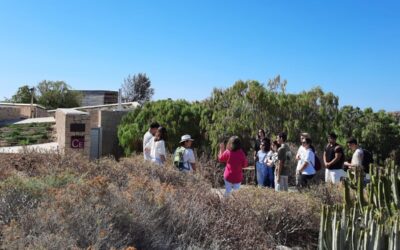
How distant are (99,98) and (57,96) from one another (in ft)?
16.4

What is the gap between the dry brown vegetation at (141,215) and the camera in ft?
14.0

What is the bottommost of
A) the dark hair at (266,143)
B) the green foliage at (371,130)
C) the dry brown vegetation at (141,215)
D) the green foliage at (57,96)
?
the dry brown vegetation at (141,215)

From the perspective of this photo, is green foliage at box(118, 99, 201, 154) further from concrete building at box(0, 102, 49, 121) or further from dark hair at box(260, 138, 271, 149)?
concrete building at box(0, 102, 49, 121)

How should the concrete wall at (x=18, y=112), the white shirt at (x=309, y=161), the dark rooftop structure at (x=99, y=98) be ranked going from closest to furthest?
the white shirt at (x=309, y=161) < the concrete wall at (x=18, y=112) < the dark rooftop structure at (x=99, y=98)

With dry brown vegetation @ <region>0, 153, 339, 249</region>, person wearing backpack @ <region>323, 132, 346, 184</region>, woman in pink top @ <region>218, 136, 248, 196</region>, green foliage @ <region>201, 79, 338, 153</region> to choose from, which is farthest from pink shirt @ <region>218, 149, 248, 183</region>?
green foliage @ <region>201, 79, 338, 153</region>

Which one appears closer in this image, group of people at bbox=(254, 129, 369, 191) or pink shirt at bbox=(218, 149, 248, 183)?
pink shirt at bbox=(218, 149, 248, 183)

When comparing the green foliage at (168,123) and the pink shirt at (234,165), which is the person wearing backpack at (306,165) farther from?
the green foliage at (168,123)

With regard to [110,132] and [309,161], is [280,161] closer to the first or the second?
[309,161]

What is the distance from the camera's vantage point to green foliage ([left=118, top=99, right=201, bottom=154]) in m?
15.0

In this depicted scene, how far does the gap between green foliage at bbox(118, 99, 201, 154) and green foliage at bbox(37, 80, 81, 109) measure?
973 inches

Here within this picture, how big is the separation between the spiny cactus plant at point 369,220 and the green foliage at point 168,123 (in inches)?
375

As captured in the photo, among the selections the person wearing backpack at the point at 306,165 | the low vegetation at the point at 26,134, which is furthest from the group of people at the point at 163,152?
the low vegetation at the point at 26,134

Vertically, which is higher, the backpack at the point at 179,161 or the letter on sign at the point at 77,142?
the letter on sign at the point at 77,142

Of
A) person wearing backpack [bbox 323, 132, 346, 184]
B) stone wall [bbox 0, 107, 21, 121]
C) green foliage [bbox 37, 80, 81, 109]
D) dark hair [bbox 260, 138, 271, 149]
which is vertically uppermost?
green foliage [bbox 37, 80, 81, 109]
